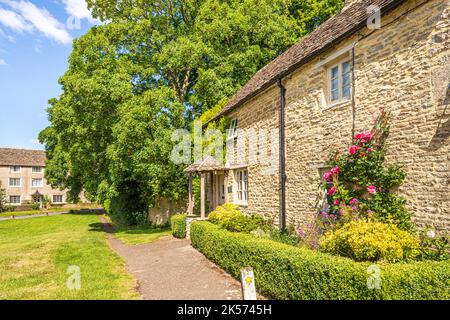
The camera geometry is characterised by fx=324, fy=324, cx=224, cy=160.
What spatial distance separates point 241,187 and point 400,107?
28.4ft

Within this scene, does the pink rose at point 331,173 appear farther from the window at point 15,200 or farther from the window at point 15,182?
the window at point 15,200

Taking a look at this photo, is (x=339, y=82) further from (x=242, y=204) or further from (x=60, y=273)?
(x=60, y=273)

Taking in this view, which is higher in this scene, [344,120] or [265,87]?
[265,87]

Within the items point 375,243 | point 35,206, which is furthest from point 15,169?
point 375,243

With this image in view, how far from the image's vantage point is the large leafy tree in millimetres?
16812

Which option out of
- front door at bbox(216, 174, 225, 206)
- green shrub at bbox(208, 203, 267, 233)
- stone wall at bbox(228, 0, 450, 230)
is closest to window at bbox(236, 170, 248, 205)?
green shrub at bbox(208, 203, 267, 233)

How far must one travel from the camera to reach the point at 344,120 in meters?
8.27

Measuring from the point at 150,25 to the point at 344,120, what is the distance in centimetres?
1719

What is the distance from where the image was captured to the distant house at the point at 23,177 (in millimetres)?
52750

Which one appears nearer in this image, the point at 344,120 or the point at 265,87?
the point at 344,120

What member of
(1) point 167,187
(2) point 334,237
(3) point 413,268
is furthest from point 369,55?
(1) point 167,187

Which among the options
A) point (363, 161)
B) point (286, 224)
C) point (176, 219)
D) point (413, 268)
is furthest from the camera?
point (176, 219)

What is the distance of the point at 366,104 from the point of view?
24.9ft
